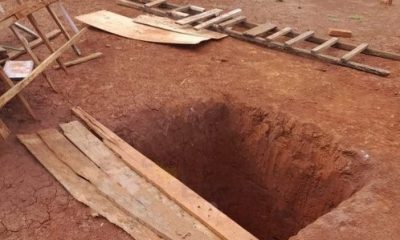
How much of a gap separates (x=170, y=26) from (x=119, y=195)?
374 cm

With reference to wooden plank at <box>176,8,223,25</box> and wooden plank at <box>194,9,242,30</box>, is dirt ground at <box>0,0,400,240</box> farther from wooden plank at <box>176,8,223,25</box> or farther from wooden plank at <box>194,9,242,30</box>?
wooden plank at <box>176,8,223,25</box>

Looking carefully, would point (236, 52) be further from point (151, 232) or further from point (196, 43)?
point (151, 232)

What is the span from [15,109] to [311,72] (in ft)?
11.1

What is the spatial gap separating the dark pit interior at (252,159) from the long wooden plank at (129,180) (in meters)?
0.45

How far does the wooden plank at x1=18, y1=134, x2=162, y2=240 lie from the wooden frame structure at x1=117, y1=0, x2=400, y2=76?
3.31 meters

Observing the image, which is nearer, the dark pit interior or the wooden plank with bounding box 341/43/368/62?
the dark pit interior

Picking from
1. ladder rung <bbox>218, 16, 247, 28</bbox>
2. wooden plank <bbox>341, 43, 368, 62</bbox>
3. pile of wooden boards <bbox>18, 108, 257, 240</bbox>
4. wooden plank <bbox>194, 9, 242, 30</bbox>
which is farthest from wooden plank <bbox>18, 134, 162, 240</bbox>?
wooden plank <bbox>341, 43, 368, 62</bbox>

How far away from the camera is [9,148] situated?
4121 mm

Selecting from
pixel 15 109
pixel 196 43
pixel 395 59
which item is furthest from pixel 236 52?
pixel 15 109

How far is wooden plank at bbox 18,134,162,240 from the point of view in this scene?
3.23m

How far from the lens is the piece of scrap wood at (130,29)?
6.29 m

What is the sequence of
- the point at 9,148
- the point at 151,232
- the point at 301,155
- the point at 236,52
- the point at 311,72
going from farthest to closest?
the point at 236,52 < the point at 311,72 < the point at 301,155 < the point at 9,148 < the point at 151,232

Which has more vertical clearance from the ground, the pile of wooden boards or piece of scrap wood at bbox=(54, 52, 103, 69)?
piece of scrap wood at bbox=(54, 52, 103, 69)

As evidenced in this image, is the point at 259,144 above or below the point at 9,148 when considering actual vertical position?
below
